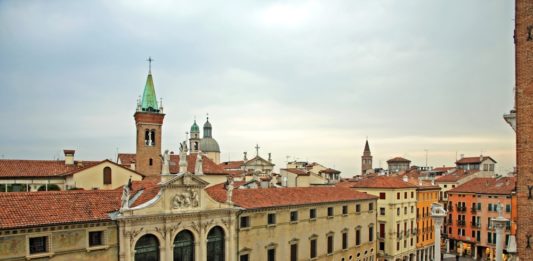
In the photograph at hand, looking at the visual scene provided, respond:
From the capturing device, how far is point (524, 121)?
42.9 feet

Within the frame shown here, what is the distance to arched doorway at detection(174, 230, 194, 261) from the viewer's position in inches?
1109

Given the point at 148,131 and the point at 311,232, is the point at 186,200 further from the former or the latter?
the point at 148,131

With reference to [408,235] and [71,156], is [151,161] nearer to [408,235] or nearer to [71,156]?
Answer: [71,156]

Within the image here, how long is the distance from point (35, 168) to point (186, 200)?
1979 centimetres

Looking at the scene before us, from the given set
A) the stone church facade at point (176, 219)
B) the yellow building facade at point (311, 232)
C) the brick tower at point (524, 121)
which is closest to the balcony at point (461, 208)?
the yellow building facade at point (311, 232)

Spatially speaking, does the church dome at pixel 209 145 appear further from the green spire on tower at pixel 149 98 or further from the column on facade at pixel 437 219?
the column on facade at pixel 437 219

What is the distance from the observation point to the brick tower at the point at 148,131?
44.5m

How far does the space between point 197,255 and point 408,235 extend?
37550 millimetres

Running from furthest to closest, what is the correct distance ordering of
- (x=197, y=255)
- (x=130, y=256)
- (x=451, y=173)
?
(x=451, y=173) < (x=197, y=255) < (x=130, y=256)

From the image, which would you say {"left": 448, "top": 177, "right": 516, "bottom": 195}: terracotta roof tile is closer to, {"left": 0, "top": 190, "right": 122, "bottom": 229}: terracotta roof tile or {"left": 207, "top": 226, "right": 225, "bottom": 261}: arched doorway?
{"left": 207, "top": 226, "right": 225, "bottom": 261}: arched doorway

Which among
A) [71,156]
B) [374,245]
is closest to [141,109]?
[71,156]

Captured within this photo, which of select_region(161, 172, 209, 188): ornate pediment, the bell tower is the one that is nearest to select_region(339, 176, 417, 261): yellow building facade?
select_region(161, 172, 209, 188): ornate pediment

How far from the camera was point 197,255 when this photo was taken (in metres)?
29.0

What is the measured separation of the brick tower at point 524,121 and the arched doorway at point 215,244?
20.9m
